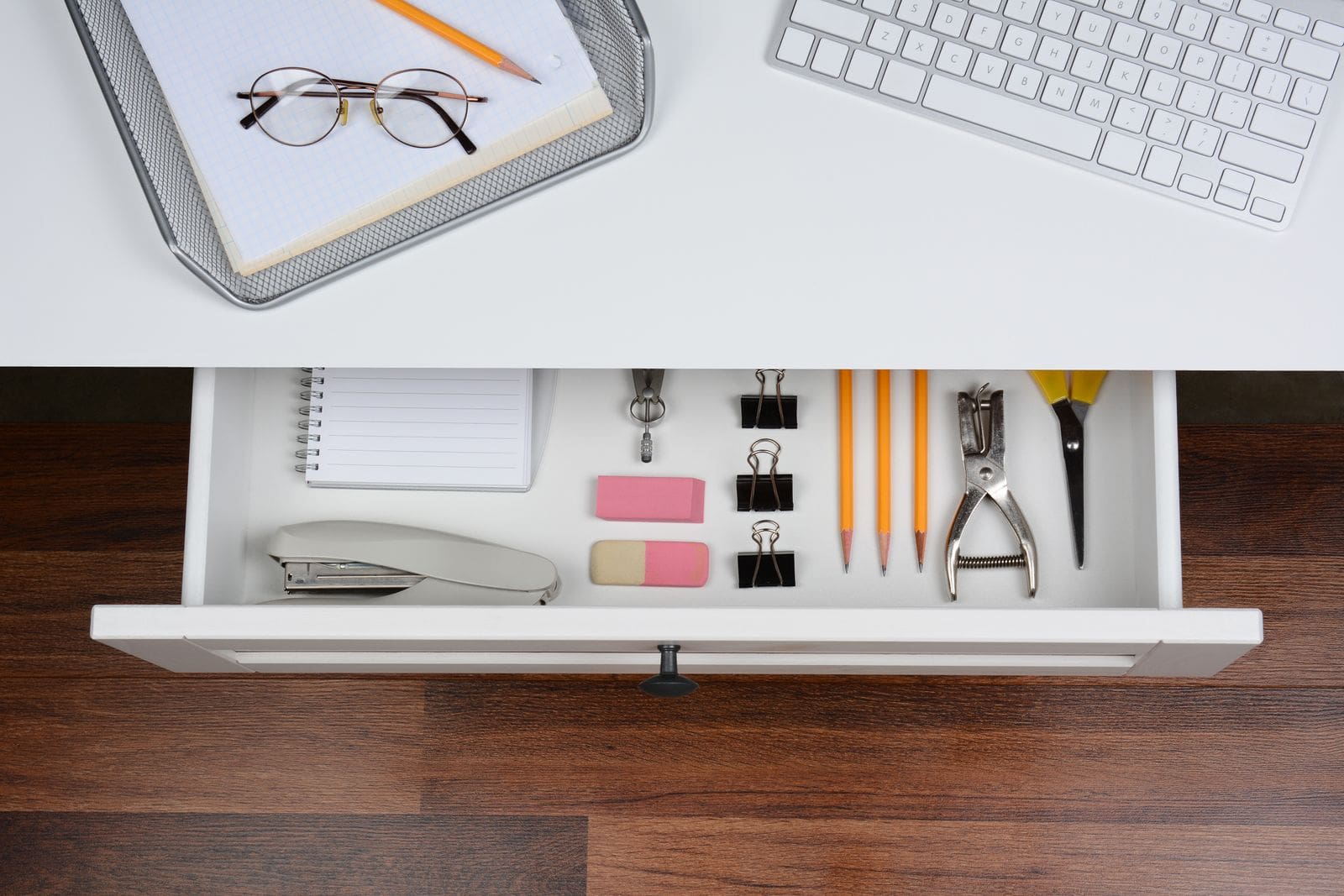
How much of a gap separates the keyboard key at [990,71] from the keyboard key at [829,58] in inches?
2.8

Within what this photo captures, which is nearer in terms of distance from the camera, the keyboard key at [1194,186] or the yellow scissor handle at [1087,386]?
the keyboard key at [1194,186]

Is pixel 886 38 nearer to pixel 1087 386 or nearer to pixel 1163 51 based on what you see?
pixel 1163 51

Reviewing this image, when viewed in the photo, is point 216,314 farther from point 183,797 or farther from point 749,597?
point 183,797

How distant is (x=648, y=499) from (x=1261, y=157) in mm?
412

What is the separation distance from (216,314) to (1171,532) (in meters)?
0.56

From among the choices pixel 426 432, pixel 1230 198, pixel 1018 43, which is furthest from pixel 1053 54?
pixel 426 432

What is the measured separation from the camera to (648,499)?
2.29ft

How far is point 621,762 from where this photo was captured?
985mm

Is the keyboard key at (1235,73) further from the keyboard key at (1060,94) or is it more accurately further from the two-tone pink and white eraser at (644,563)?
the two-tone pink and white eraser at (644,563)

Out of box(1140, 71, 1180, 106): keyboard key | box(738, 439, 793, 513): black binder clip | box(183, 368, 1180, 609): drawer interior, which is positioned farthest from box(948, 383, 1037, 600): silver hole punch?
box(1140, 71, 1180, 106): keyboard key

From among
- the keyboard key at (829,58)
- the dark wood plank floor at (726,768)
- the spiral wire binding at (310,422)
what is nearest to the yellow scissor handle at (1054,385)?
the keyboard key at (829,58)

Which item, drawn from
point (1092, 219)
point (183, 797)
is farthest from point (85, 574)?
point (1092, 219)

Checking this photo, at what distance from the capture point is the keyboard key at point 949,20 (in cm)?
55

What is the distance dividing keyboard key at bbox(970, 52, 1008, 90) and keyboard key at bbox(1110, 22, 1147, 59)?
6 centimetres
